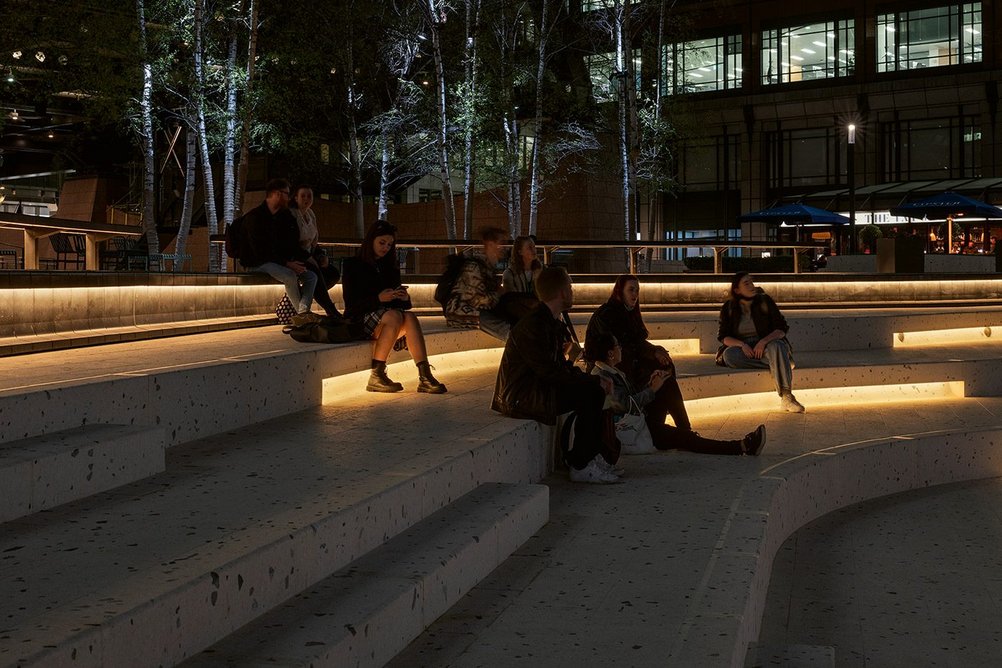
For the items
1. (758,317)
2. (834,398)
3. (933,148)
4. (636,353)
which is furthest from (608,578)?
(933,148)

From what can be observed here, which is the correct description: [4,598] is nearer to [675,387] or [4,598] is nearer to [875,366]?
[675,387]

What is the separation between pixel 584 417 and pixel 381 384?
76.0 inches

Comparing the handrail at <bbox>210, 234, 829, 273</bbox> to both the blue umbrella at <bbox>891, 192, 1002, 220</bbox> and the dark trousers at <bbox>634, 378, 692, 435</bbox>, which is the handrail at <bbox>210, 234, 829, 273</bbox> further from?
the blue umbrella at <bbox>891, 192, 1002, 220</bbox>

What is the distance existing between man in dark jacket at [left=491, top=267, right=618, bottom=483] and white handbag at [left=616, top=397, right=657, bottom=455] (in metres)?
0.89

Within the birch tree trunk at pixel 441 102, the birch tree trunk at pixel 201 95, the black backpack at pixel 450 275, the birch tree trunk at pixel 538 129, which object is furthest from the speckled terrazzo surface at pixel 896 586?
the birch tree trunk at pixel 538 129

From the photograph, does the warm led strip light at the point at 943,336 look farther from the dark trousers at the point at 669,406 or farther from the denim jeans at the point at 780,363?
the dark trousers at the point at 669,406

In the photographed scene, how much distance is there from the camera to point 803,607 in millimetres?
5859

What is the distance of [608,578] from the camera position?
484 centimetres

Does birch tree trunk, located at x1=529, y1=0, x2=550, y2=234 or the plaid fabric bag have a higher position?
birch tree trunk, located at x1=529, y1=0, x2=550, y2=234

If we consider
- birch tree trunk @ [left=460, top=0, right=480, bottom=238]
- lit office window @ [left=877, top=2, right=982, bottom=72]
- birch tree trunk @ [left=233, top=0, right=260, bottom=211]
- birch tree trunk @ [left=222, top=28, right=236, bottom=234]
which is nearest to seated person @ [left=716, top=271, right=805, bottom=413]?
birch tree trunk @ [left=233, top=0, right=260, bottom=211]

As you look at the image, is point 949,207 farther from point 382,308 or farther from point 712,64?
point 382,308

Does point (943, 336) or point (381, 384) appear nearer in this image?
point (381, 384)

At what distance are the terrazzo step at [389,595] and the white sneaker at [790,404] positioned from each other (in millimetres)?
5502

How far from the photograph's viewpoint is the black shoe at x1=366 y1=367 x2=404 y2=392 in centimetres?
837
